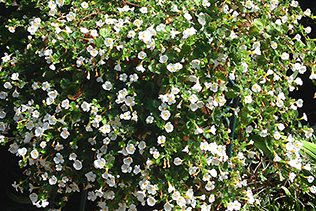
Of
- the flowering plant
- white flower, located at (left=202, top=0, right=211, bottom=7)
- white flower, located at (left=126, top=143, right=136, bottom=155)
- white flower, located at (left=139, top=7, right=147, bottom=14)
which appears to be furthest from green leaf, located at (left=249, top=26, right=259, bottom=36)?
white flower, located at (left=126, top=143, right=136, bottom=155)

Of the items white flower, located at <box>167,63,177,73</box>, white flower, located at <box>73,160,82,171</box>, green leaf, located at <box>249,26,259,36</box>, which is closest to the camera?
white flower, located at <box>167,63,177,73</box>

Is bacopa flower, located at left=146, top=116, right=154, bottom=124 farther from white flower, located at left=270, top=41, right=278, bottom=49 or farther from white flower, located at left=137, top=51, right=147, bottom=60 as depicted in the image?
white flower, located at left=270, top=41, right=278, bottom=49

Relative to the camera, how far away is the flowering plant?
4.41ft

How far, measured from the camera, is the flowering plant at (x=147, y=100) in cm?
134

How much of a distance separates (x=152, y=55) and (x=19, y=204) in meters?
1.48

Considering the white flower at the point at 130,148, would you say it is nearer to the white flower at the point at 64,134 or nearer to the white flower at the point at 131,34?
the white flower at the point at 64,134

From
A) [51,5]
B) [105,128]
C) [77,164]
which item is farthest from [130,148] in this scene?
[51,5]

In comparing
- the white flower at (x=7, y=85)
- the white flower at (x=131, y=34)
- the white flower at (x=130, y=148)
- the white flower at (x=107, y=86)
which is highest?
the white flower at (x=131, y=34)

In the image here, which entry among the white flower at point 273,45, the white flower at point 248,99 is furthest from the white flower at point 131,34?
the white flower at point 273,45

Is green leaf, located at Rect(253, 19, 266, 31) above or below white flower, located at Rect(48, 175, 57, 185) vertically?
above

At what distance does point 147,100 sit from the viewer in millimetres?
1369

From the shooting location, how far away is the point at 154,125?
1.40 metres

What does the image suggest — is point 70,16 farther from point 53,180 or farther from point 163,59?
point 53,180

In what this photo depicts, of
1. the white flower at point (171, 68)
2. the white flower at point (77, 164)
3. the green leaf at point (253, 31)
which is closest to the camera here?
the white flower at point (171, 68)
